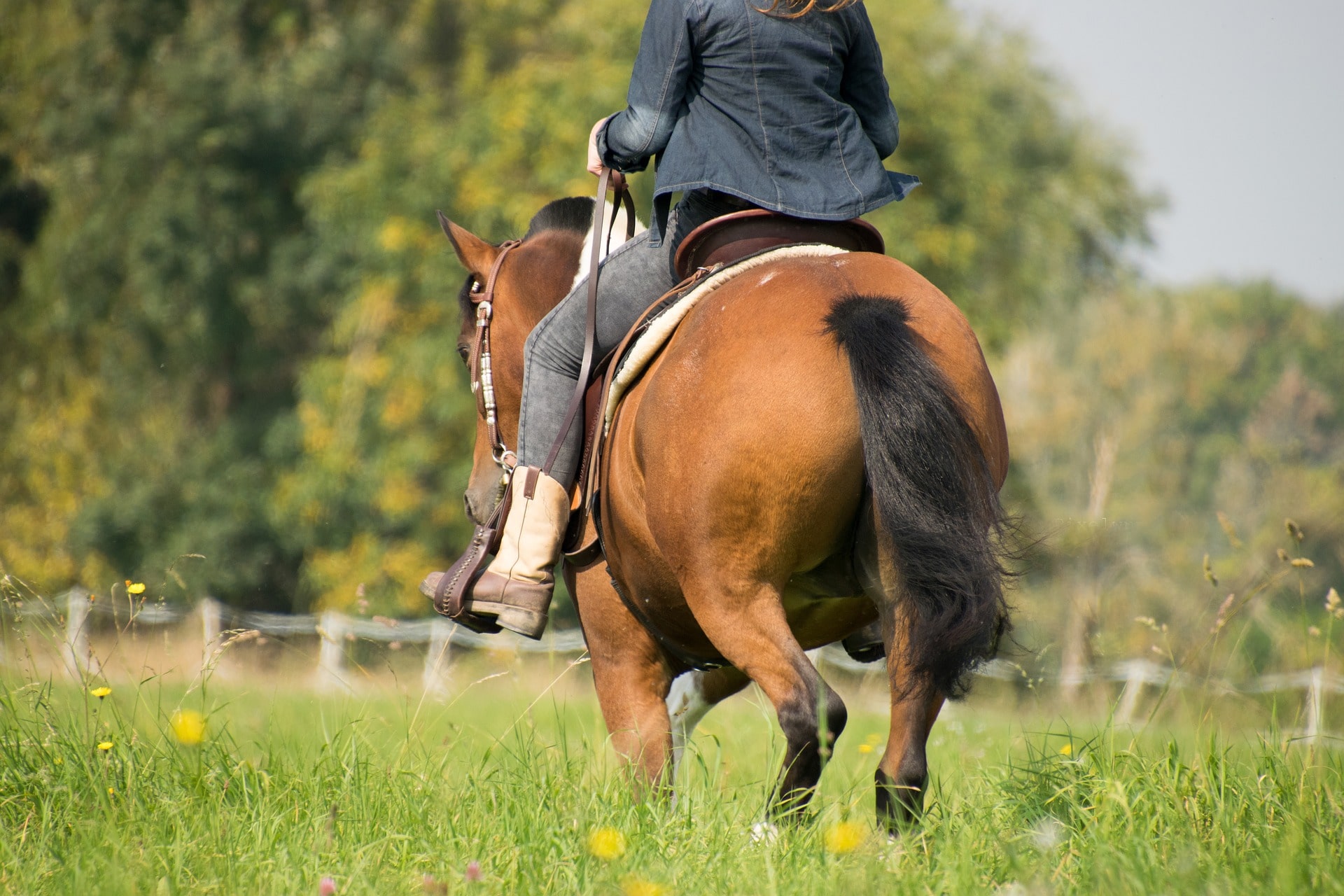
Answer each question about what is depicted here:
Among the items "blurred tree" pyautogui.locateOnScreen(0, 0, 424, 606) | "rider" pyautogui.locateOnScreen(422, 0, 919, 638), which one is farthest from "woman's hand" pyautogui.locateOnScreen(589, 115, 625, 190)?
"blurred tree" pyautogui.locateOnScreen(0, 0, 424, 606)

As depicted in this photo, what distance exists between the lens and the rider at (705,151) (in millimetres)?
3236

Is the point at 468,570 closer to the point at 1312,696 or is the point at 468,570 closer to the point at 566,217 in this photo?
the point at 566,217

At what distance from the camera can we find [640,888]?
7.03 feet

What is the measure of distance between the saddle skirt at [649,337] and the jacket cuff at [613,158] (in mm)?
564

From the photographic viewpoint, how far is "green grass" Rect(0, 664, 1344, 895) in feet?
7.77

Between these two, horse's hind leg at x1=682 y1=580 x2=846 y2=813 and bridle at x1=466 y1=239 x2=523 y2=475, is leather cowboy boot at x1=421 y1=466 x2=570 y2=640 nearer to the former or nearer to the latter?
bridle at x1=466 y1=239 x2=523 y2=475

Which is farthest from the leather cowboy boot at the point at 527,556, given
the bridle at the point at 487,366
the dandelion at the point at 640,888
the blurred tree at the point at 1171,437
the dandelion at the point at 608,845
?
the blurred tree at the point at 1171,437

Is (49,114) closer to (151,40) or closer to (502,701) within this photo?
(151,40)

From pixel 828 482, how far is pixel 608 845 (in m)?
0.96

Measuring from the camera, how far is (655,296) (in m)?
3.64

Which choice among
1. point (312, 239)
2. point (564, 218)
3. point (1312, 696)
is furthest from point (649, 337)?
point (312, 239)

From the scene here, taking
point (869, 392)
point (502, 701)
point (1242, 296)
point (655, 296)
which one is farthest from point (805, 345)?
point (1242, 296)

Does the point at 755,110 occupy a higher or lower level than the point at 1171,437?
higher

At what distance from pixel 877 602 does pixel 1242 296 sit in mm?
53165
